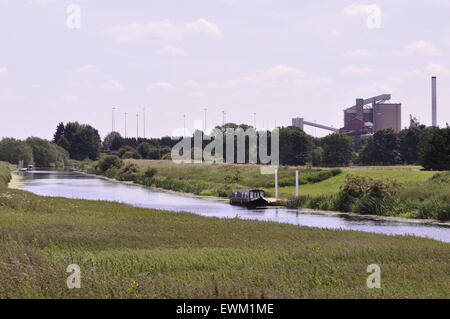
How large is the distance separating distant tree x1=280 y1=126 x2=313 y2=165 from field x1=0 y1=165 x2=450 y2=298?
435ft

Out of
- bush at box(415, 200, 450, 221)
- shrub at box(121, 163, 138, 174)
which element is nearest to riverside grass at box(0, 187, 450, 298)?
bush at box(415, 200, 450, 221)

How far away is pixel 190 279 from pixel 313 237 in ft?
48.7

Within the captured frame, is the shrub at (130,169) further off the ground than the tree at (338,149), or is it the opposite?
the tree at (338,149)

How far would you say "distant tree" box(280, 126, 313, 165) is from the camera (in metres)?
172

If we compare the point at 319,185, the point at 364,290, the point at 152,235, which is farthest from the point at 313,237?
the point at 319,185

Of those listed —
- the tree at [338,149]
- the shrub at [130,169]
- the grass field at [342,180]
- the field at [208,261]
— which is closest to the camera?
the field at [208,261]

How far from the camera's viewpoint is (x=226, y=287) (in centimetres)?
1709

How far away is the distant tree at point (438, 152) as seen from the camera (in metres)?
97.4

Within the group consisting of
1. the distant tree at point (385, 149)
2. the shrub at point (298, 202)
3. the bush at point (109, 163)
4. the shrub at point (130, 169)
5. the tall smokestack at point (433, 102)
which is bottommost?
the shrub at point (298, 202)

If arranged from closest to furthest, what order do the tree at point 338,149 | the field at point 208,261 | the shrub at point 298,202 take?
the field at point 208,261 → the shrub at point 298,202 → the tree at point 338,149

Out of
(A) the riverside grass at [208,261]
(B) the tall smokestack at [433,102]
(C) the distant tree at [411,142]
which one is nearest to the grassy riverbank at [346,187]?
(A) the riverside grass at [208,261]

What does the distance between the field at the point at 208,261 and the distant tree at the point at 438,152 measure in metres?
63.2

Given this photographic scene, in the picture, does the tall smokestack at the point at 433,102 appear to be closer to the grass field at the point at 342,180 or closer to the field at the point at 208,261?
the grass field at the point at 342,180

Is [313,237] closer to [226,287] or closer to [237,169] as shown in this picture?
[226,287]
